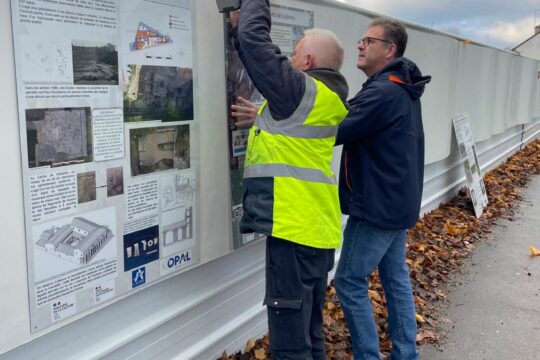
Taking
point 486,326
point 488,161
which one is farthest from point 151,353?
point 488,161

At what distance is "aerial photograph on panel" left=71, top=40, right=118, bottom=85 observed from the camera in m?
2.21

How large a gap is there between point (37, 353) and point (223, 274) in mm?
1330

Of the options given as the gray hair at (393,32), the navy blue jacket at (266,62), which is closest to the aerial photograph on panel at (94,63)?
the navy blue jacket at (266,62)

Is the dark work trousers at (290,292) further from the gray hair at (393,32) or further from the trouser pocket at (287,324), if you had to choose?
the gray hair at (393,32)

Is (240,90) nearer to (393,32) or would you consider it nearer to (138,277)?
(393,32)

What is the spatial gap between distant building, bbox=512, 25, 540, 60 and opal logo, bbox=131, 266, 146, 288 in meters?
31.7

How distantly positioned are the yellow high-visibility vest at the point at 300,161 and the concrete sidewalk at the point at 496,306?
1.97m

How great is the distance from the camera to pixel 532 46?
30.5 meters

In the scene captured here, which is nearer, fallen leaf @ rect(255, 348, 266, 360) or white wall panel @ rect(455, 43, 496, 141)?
fallen leaf @ rect(255, 348, 266, 360)

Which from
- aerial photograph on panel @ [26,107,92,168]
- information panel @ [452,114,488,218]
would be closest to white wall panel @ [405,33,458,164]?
information panel @ [452,114,488,218]

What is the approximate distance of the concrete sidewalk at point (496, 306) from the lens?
409 cm

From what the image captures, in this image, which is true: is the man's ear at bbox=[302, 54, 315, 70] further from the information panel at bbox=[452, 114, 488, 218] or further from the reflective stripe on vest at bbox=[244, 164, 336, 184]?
the information panel at bbox=[452, 114, 488, 218]

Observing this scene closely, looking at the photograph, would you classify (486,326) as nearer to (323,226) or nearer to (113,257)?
(323,226)

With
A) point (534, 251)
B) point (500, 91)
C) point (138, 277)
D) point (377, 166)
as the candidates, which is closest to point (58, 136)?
point (138, 277)
